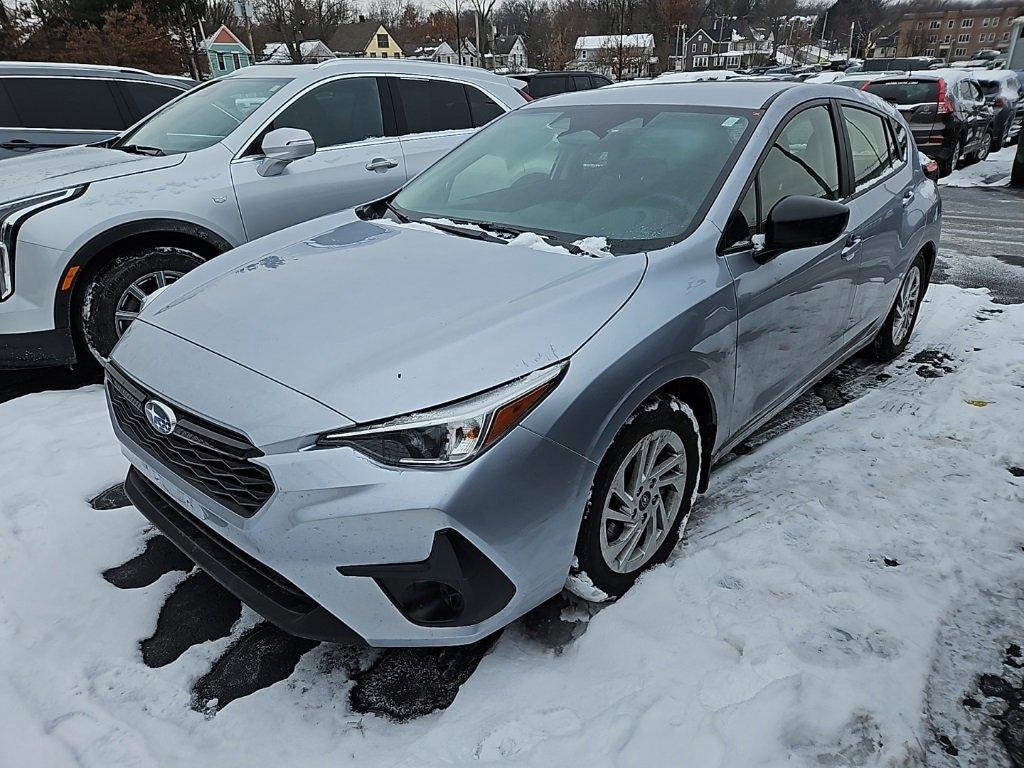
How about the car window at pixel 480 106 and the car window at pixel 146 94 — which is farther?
the car window at pixel 146 94

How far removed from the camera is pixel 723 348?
254 cm

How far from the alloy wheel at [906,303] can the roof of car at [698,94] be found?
66.6 inches

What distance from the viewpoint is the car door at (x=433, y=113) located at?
5250 millimetres

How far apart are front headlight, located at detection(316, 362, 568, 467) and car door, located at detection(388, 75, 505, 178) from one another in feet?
12.0

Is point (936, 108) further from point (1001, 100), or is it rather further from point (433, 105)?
point (433, 105)

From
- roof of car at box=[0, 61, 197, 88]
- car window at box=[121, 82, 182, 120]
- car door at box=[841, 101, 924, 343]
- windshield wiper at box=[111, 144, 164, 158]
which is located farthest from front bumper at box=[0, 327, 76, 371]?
roof of car at box=[0, 61, 197, 88]

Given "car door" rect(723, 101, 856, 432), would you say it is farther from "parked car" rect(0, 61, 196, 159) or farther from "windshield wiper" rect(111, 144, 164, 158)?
"parked car" rect(0, 61, 196, 159)

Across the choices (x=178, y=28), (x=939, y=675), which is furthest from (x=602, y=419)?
(x=178, y=28)

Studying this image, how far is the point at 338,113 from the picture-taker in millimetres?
4977

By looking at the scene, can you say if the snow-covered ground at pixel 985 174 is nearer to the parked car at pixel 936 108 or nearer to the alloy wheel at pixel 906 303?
the parked car at pixel 936 108

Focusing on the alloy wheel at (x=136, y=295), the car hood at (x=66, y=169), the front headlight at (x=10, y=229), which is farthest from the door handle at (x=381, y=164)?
the front headlight at (x=10, y=229)

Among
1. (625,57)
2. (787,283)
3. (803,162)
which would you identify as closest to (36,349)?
(787,283)

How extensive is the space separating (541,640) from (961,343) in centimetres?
396

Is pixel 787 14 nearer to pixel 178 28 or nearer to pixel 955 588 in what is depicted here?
pixel 178 28
